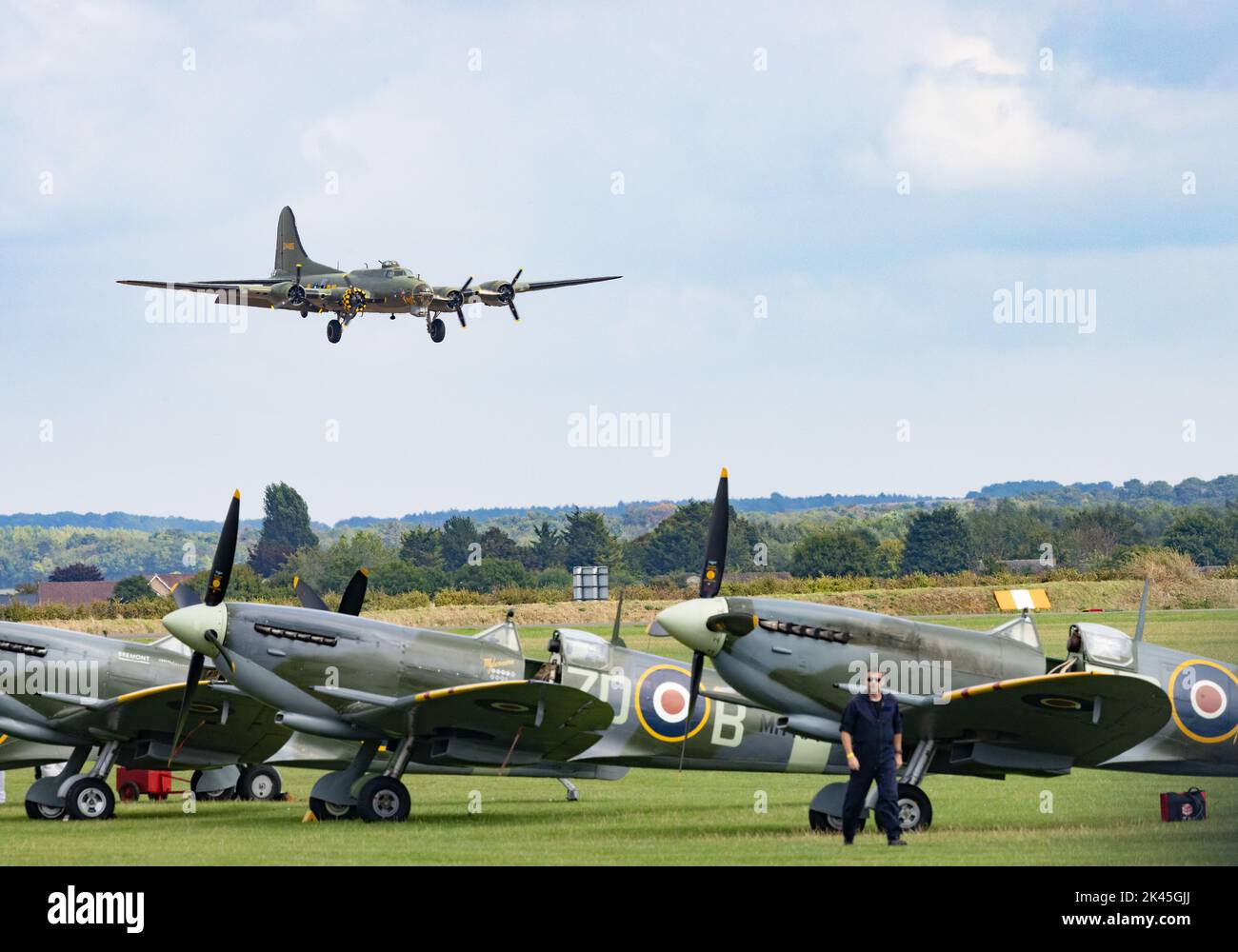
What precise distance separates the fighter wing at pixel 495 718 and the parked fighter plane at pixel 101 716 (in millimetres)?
2438

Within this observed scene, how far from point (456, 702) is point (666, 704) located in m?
2.70

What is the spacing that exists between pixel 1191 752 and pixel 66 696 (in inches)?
464

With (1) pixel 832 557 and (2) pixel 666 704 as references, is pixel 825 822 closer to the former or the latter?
(2) pixel 666 704

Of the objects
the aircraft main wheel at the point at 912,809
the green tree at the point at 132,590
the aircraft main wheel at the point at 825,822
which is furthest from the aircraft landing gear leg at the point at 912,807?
the green tree at the point at 132,590

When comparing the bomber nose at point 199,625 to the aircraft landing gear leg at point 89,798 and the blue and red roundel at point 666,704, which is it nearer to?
the aircraft landing gear leg at point 89,798

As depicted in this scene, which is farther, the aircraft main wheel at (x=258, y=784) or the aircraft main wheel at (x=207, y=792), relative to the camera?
the aircraft main wheel at (x=258, y=784)

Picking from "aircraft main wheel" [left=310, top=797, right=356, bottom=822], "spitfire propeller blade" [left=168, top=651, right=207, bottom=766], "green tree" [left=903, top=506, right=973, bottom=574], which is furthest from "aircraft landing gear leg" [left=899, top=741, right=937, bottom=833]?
"green tree" [left=903, top=506, right=973, bottom=574]

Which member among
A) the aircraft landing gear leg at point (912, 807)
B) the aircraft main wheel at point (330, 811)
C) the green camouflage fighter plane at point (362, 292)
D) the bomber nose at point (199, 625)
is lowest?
the aircraft main wheel at point (330, 811)

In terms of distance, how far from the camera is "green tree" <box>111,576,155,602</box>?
260 feet

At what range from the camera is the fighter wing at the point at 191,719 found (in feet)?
62.8

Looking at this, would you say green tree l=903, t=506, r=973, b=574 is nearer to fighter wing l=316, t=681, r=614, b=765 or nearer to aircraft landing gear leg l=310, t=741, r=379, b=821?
fighter wing l=316, t=681, r=614, b=765

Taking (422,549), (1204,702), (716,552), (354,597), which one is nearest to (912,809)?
(716,552)

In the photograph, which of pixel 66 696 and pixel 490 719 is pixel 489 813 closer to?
pixel 490 719
